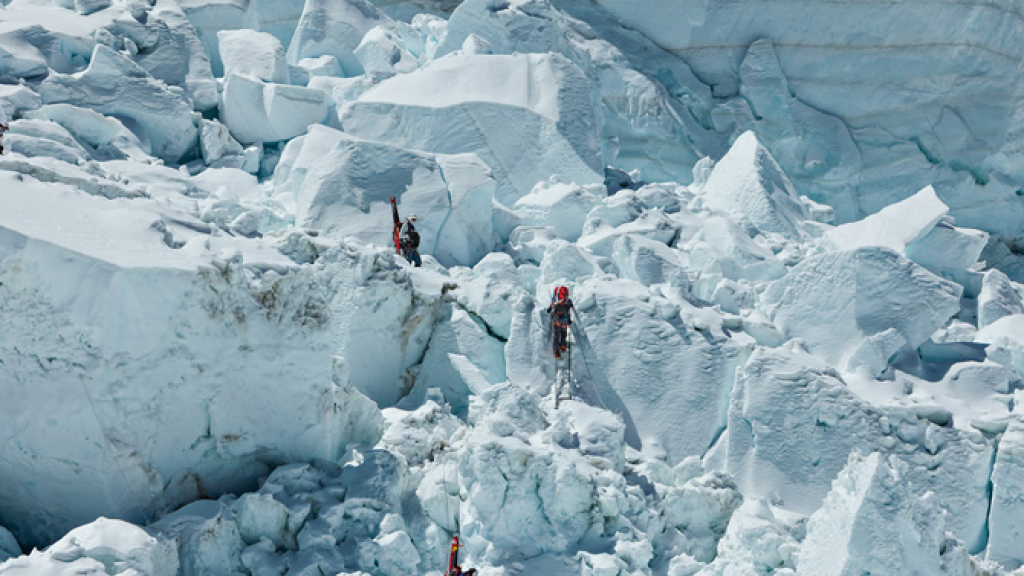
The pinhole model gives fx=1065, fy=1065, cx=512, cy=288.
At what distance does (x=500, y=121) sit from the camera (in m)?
9.87

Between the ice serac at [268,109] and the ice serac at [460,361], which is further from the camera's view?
the ice serac at [268,109]

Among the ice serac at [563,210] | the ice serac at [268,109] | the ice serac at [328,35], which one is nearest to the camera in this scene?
the ice serac at [563,210]

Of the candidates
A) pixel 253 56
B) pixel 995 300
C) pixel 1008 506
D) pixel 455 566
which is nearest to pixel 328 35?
pixel 253 56

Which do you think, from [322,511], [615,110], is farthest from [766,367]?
[615,110]

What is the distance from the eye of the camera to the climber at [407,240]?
7848 millimetres

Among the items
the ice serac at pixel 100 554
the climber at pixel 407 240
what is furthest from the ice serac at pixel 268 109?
the ice serac at pixel 100 554

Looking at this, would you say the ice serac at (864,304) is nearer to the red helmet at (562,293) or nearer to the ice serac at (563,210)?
the red helmet at (562,293)

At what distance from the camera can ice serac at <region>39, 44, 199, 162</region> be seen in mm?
9500

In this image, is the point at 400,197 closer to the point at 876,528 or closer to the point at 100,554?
the point at 100,554

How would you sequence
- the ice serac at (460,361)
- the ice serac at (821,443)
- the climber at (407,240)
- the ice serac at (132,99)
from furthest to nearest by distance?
the ice serac at (132,99) → the climber at (407,240) → the ice serac at (460,361) → the ice serac at (821,443)

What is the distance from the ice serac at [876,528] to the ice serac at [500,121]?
513 cm

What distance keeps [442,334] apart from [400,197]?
1.73 metres

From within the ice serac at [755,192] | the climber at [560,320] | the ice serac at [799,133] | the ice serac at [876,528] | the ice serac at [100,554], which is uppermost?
the ice serac at [876,528]

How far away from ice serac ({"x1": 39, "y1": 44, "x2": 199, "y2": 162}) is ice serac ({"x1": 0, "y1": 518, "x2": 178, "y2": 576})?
18.7 feet
